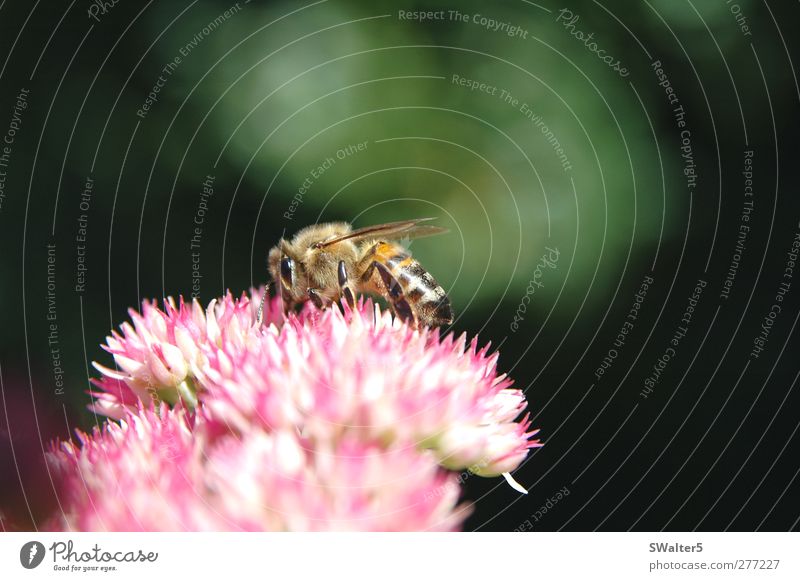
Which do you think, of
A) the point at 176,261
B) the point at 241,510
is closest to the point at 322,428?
the point at 241,510

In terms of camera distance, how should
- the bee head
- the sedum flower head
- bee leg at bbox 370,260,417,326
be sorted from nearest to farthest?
the sedum flower head < bee leg at bbox 370,260,417,326 < the bee head

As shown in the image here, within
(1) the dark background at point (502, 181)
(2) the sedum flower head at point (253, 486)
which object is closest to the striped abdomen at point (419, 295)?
(2) the sedum flower head at point (253, 486)

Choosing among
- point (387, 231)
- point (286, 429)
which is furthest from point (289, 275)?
point (286, 429)

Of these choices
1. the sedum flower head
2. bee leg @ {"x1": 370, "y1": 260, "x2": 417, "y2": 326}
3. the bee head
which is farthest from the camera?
the bee head

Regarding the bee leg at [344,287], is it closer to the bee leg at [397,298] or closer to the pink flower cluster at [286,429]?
the bee leg at [397,298]

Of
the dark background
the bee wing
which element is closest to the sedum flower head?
the bee wing

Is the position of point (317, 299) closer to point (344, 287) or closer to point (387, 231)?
point (344, 287)

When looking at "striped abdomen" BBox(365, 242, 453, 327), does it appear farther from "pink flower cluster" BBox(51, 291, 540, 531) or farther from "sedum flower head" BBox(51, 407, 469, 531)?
"sedum flower head" BBox(51, 407, 469, 531)
